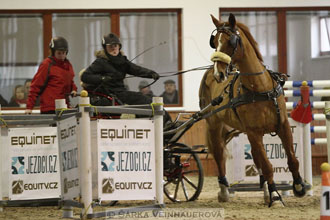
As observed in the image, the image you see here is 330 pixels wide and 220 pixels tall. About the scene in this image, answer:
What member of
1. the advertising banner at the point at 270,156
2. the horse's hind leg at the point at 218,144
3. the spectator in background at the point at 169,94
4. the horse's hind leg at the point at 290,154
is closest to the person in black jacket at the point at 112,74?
the horse's hind leg at the point at 218,144

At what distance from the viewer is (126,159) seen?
678cm

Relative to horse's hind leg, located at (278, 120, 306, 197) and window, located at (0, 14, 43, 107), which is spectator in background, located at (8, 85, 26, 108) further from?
horse's hind leg, located at (278, 120, 306, 197)

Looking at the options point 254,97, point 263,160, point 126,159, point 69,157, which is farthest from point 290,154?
point 69,157

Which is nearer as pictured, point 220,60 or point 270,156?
point 220,60

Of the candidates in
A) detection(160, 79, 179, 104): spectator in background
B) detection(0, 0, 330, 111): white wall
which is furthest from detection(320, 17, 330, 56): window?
detection(160, 79, 179, 104): spectator in background

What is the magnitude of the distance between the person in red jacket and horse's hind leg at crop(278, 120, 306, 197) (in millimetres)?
2624

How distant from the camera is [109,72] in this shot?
353 inches

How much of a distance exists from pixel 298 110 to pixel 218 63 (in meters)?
1.87

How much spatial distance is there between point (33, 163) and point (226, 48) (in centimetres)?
238

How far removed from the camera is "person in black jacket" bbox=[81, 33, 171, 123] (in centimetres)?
881

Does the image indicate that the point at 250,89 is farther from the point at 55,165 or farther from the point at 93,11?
the point at 93,11

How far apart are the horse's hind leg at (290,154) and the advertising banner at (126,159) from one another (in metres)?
1.84

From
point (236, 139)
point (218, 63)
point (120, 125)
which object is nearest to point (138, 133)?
point (120, 125)

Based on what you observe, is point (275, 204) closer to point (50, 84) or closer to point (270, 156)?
point (270, 156)
